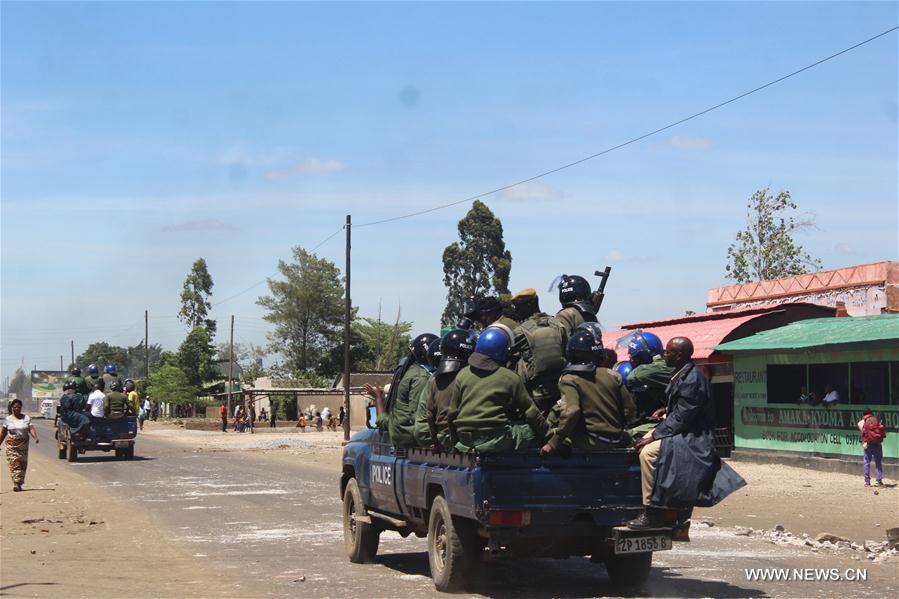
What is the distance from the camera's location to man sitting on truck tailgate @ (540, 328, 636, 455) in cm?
934

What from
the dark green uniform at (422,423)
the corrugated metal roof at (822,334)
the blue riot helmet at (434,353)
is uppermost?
the corrugated metal roof at (822,334)

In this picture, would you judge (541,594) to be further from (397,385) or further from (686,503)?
(397,385)

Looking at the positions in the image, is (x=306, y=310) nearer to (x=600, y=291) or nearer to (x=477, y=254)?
(x=477, y=254)

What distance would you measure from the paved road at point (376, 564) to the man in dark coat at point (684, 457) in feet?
3.82

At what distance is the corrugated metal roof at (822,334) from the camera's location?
25.5 m

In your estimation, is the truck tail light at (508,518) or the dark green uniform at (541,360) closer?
the truck tail light at (508,518)

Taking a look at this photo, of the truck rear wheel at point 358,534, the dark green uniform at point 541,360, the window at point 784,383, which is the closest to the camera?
the dark green uniform at point 541,360

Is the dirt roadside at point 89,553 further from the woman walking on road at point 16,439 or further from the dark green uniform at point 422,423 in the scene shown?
the dark green uniform at point 422,423

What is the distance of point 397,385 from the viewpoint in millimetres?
11453

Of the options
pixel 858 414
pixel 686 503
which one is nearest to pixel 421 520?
pixel 686 503

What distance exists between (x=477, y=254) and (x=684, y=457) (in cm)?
7308

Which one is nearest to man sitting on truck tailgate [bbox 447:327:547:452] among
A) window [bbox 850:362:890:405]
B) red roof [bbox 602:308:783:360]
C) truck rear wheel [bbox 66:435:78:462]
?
window [bbox 850:362:890:405]

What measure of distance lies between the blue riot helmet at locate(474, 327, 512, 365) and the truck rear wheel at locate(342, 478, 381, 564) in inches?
121

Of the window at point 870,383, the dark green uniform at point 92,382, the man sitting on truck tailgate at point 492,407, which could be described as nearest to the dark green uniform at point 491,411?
the man sitting on truck tailgate at point 492,407
